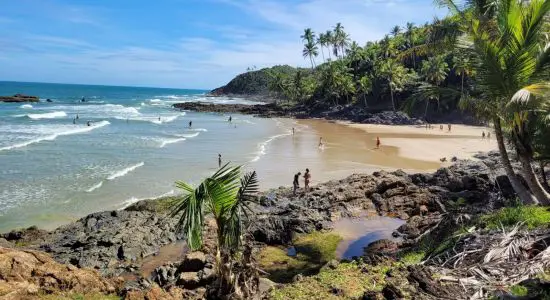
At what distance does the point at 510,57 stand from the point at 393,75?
62.8 metres

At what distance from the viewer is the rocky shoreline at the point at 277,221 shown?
12766 mm

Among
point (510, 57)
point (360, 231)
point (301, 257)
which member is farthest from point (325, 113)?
point (510, 57)

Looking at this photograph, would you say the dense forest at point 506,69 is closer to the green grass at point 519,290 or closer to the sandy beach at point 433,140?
the green grass at point 519,290

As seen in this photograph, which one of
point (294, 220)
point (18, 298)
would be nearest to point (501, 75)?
point (294, 220)

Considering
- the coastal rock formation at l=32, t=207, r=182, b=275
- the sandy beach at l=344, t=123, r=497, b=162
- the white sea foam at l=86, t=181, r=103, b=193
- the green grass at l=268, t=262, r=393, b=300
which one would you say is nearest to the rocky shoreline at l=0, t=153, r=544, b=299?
the coastal rock formation at l=32, t=207, r=182, b=275

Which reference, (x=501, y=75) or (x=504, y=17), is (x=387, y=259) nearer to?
(x=501, y=75)

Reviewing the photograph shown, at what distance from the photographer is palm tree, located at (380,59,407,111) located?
6962cm

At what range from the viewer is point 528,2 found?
31.0 feet

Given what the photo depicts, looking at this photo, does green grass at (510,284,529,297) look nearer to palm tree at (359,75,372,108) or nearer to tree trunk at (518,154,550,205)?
tree trunk at (518,154,550,205)

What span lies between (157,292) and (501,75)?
8.20 metres

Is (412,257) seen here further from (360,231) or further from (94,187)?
(94,187)

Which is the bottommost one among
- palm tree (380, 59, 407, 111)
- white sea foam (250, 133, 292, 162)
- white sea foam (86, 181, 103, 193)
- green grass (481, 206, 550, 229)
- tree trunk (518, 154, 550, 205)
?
white sea foam (86, 181, 103, 193)

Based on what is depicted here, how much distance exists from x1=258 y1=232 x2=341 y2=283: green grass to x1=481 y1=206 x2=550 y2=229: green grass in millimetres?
4638

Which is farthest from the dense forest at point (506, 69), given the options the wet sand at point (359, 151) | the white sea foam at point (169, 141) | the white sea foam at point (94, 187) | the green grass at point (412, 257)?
the white sea foam at point (169, 141)
